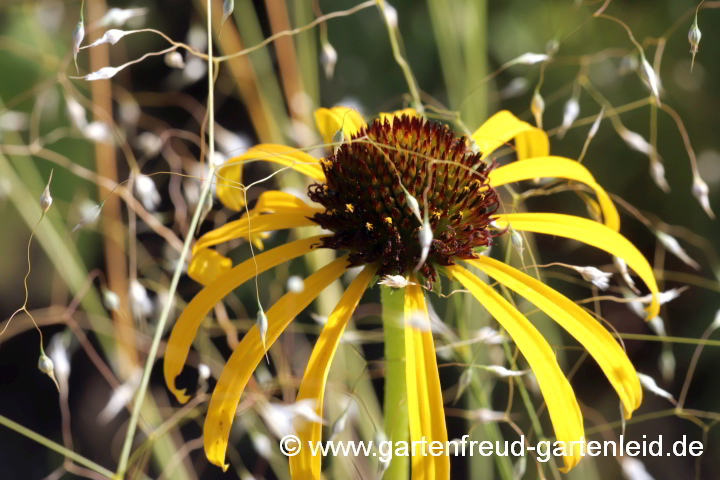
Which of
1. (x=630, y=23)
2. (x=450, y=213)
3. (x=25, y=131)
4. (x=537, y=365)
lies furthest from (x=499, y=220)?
(x=25, y=131)

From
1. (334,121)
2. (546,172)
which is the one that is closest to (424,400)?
(546,172)

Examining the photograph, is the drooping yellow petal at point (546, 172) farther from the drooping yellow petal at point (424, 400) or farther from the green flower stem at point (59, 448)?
the green flower stem at point (59, 448)

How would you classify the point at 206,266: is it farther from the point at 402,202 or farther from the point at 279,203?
the point at 402,202

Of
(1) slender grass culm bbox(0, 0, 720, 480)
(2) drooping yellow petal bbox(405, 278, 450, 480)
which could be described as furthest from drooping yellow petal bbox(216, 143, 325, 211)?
(2) drooping yellow petal bbox(405, 278, 450, 480)

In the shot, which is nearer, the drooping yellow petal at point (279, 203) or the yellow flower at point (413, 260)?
the yellow flower at point (413, 260)

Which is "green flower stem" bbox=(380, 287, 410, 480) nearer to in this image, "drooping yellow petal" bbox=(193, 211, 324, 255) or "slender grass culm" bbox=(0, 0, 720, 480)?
"slender grass culm" bbox=(0, 0, 720, 480)

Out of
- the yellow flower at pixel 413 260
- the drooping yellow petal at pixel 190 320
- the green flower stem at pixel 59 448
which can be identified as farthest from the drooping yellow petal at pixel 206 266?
the green flower stem at pixel 59 448
